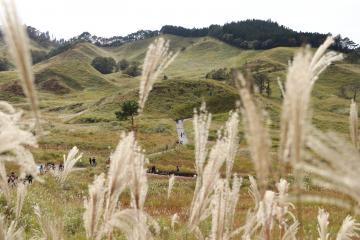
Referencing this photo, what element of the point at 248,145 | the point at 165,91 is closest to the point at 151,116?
the point at 165,91

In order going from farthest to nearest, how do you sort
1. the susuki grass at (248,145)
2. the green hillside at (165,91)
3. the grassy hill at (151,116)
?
the green hillside at (165,91) → the grassy hill at (151,116) → the susuki grass at (248,145)

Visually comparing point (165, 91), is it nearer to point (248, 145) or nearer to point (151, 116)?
point (151, 116)

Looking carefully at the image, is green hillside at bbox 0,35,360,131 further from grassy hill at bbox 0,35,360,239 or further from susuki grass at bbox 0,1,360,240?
susuki grass at bbox 0,1,360,240

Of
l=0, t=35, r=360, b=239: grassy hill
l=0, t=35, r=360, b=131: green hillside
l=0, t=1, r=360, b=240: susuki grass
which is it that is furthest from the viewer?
l=0, t=35, r=360, b=131: green hillside

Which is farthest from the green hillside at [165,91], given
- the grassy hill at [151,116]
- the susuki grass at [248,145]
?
the susuki grass at [248,145]

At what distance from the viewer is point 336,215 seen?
16.6 metres

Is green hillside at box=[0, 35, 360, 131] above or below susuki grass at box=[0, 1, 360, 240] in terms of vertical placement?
above

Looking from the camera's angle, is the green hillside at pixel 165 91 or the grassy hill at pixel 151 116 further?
the green hillside at pixel 165 91

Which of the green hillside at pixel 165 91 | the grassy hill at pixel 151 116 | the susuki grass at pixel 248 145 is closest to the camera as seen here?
the susuki grass at pixel 248 145

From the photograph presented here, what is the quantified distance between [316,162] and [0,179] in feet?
8.47

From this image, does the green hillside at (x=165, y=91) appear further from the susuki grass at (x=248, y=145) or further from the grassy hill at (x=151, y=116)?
the susuki grass at (x=248, y=145)

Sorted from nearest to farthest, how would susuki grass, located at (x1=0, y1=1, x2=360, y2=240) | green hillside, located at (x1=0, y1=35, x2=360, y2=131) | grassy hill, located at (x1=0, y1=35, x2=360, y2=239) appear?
1. susuki grass, located at (x1=0, y1=1, x2=360, y2=240)
2. grassy hill, located at (x1=0, y1=35, x2=360, y2=239)
3. green hillside, located at (x1=0, y1=35, x2=360, y2=131)

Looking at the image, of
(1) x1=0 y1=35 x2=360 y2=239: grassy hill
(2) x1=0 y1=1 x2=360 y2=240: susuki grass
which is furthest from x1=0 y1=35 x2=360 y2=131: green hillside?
(2) x1=0 y1=1 x2=360 y2=240: susuki grass

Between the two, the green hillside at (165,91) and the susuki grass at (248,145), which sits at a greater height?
the green hillside at (165,91)
